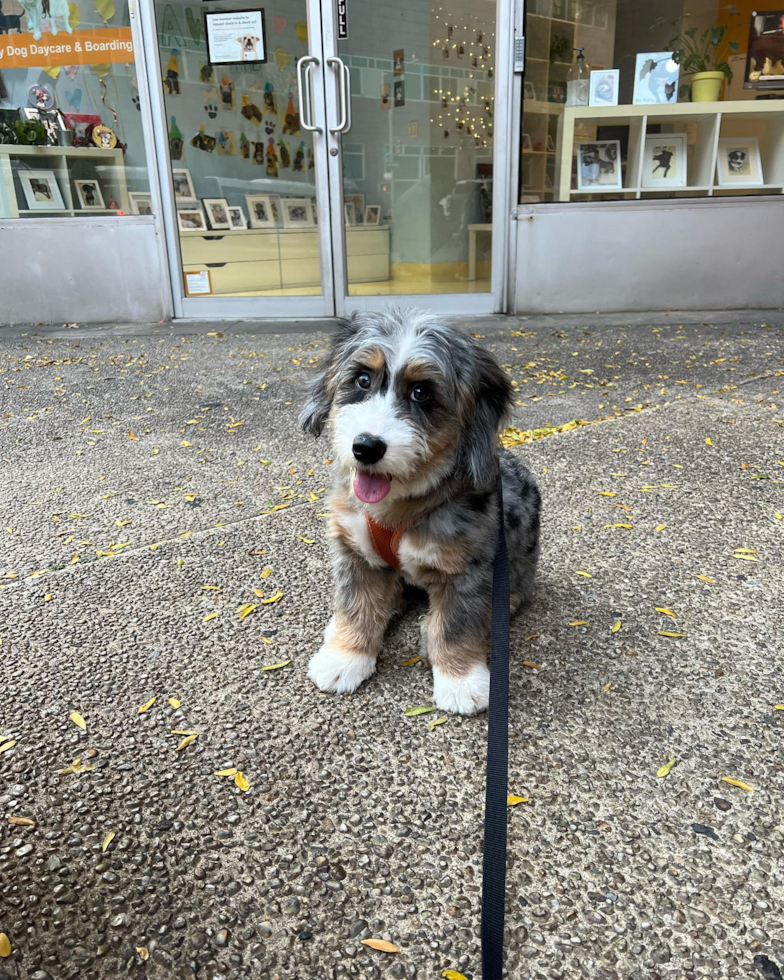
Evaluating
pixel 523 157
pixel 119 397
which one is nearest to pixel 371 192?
pixel 523 157

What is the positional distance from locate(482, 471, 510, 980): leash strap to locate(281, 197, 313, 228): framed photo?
742 centimetres

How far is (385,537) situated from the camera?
221 centimetres

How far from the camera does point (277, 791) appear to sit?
193 centimetres

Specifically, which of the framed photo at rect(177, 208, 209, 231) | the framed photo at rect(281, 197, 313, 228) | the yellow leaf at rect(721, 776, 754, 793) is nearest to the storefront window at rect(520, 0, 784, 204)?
the framed photo at rect(281, 197, 313, 228)


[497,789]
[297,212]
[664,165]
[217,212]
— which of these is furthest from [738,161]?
[497,789]

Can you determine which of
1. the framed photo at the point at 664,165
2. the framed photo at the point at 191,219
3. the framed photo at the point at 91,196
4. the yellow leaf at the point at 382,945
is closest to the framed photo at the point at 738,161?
the framed photo at the point at 664,165

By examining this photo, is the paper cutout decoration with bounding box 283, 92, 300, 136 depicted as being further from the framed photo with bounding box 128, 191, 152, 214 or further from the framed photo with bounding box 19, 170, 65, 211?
the framed photo with bounding box 19, 170, 65, 211

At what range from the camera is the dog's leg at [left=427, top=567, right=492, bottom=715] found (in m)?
2.21

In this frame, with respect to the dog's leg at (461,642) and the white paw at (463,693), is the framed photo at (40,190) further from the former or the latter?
the white paw at (463,693)

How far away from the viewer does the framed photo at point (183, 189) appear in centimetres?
854

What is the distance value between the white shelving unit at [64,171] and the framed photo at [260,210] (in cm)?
154

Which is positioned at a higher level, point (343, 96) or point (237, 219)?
point (343, 96)

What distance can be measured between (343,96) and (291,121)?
777mm

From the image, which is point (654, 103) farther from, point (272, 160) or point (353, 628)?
point (353, 628)
